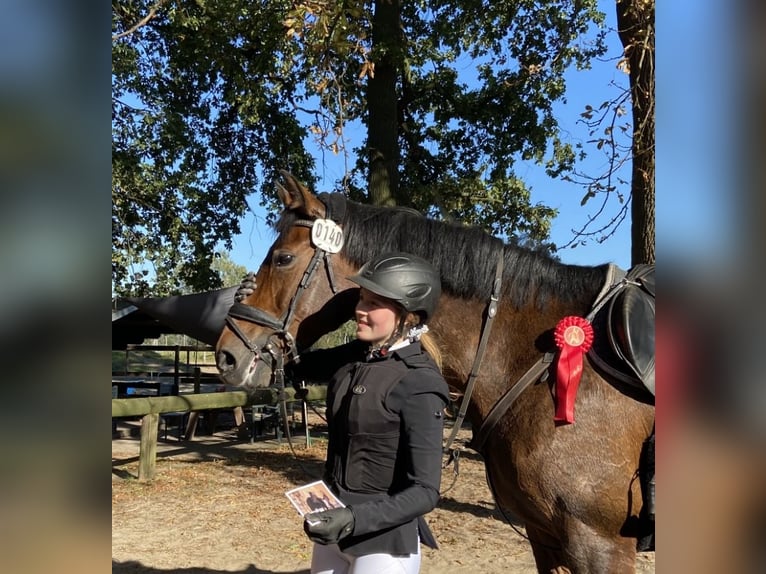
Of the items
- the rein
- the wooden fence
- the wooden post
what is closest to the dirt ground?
the wooden post

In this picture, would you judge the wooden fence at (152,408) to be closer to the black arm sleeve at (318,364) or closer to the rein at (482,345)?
the black arm sleeve at (318,364)

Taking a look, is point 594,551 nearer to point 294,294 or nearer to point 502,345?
point 502,345

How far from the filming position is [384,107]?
789 cm

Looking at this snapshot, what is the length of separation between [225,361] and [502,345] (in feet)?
3.74

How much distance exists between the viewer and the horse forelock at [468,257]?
2410mm

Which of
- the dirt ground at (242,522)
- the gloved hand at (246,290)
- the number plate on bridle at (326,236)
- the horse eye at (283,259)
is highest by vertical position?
the number plate on bridle at (326,236)

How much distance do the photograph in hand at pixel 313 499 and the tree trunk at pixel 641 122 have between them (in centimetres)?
423

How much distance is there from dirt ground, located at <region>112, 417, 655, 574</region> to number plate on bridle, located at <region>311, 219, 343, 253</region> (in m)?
1.28

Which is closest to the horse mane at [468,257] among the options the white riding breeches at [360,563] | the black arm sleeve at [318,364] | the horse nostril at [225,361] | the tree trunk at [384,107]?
the black arm sleeve at [318,364]

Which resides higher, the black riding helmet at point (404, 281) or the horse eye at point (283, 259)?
the horse eye at point (283, 259)

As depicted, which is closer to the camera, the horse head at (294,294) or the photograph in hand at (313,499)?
the photograph in hand at (313,499)

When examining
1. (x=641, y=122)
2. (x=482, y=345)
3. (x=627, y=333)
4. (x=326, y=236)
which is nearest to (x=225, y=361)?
(x=326, y=236)

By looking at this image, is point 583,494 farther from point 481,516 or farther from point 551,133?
point 551,133
